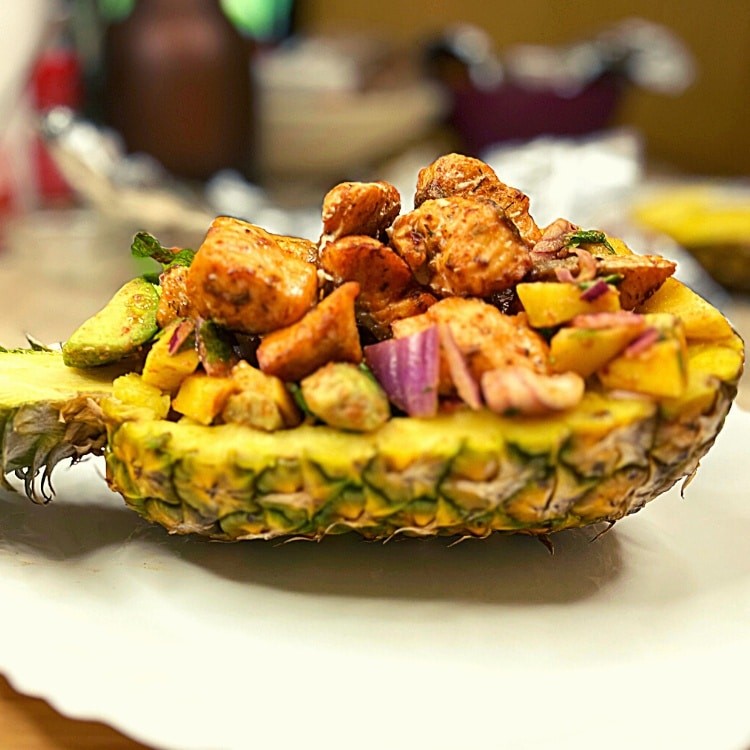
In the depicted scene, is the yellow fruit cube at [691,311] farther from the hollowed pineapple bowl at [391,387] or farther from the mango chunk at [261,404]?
the mango chunk at [261,404]

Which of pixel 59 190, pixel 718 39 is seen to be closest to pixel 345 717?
pixel 59 190

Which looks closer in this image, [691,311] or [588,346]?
[588,346]

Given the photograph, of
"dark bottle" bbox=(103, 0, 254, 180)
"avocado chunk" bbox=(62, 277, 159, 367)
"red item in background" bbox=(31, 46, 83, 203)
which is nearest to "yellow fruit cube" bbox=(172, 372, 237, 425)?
"avocado chunk" bbox=(62, 277, 159, 367)

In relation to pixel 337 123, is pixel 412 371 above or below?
above

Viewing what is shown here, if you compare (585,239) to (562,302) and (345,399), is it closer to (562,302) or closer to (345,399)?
(562,302)

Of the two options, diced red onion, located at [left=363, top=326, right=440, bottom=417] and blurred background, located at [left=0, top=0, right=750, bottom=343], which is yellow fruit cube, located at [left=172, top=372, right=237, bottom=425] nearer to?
diced red onion, located at [left=363, top=326, right=440, bottom=417]

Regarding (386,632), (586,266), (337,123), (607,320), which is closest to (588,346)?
(607,320)
